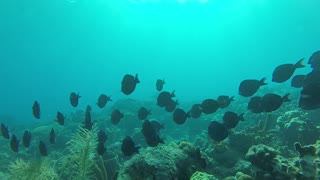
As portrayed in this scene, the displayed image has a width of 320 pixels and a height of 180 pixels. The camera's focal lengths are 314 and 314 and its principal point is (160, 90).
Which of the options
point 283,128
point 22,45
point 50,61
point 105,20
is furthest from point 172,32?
point 283,128

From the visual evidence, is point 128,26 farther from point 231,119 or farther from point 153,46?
point 231,119

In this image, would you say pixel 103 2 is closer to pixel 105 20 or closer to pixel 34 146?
pixel 105 20

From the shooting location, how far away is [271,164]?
574cm

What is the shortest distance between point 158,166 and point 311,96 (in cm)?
387

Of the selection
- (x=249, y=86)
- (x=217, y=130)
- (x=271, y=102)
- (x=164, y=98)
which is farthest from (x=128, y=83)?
(x=271, y=102)

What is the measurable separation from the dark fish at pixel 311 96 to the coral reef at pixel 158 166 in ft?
9.77

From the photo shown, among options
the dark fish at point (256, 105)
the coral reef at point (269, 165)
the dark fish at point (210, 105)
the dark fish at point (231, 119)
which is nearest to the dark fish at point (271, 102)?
the dark fish at point (256, 105)

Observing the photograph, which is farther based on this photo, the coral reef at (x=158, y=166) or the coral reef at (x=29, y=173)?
the coral reef at (x=29, y=173)

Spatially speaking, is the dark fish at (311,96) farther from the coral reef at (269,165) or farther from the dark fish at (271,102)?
the coral reef at (269,165)

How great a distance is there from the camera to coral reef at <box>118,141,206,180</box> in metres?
4.96

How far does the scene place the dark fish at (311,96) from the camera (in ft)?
22.0

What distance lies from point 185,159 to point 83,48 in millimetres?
120145

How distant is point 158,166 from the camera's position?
5.02 metres

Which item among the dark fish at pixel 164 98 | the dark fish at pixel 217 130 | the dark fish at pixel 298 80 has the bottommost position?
the dark fish at pixel 217 130
